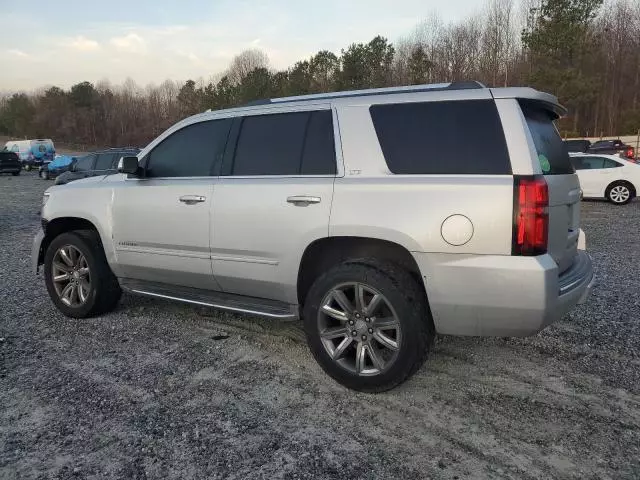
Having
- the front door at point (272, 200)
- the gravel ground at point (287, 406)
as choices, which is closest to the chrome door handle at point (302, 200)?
the front door at point (272, 200)

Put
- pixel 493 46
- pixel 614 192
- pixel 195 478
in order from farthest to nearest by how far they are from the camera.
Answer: pixel 493 46 → pixel 614 192 → pixel 195 478

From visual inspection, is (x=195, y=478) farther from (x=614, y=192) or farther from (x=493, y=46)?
(x=493, y=46)

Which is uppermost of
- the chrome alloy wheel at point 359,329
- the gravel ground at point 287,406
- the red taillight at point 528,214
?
the red taillight at point 528,214

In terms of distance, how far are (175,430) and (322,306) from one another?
117cm

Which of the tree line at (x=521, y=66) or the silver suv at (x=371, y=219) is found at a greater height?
the tree line at (x=521, y=66)

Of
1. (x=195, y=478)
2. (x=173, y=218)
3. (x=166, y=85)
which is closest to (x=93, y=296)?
(x=173, y=218)

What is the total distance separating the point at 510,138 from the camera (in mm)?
3066

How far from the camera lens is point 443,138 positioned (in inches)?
129

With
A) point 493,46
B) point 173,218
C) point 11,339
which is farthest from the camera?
point 493,46

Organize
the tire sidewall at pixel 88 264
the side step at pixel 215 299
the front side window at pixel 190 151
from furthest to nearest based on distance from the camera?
the tire sidewall at pixel 88 264 → the front side window at pixel 190 151 → the side step at pixel 215 299

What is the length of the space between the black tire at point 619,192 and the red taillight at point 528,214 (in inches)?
544

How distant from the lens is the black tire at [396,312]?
325 centimetres

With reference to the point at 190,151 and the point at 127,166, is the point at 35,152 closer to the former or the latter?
the point at 127,166

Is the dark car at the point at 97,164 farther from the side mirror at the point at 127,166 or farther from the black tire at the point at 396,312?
the black tire at the point at 396,312
